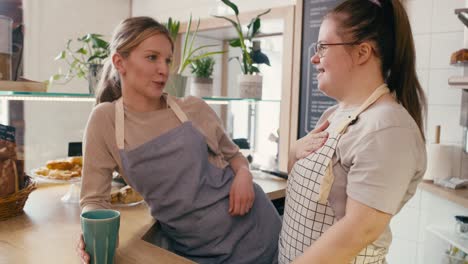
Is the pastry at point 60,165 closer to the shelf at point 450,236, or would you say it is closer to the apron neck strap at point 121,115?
the apron neck strap at point 121,115

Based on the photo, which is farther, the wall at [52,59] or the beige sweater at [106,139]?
the wall at [52,59]

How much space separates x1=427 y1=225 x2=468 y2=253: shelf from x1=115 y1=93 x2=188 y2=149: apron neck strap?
1.26 meters

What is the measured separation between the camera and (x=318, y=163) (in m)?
0.88

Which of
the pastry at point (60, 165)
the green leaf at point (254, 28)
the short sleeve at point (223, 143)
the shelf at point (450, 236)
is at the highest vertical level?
the green leaf at point (254, 28)

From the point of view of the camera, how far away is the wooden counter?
911 mm

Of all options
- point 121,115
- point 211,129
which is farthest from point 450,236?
point 121,115

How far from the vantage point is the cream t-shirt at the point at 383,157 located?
0.72 meters

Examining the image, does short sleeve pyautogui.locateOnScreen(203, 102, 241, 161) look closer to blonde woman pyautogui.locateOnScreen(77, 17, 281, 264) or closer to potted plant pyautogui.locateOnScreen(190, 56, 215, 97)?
blonde woman pyautogui.locateOnScreen(77, 17, 281, 264)

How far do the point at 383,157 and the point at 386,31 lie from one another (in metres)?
0.30

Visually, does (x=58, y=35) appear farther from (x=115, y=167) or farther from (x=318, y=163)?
(x=318, y=163)

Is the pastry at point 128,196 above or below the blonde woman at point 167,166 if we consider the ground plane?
below

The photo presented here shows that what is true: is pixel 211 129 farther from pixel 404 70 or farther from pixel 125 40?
pixel 404 70

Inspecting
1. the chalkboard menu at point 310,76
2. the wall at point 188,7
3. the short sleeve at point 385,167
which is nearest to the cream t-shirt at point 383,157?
the short sleeve at point 385,167

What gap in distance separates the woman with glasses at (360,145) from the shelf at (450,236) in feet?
2.93
